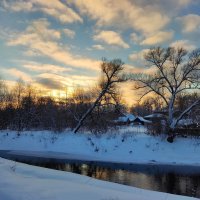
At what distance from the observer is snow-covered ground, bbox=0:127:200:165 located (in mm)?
29703

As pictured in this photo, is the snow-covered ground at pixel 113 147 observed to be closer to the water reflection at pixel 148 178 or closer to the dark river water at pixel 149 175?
the dark river water at pixel 149 175

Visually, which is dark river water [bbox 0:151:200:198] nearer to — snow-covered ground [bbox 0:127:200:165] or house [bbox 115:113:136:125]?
A: snow-covered ground [bbox 0:127:200:165]

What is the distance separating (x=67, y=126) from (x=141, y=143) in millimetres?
15040

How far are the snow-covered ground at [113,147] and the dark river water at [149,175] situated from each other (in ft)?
10.9

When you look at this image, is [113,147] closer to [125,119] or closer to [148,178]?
[148,178]

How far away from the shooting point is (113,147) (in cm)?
3216

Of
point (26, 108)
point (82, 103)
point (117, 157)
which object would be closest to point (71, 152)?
point (117, 157)

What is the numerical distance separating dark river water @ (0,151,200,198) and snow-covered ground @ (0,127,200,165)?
3319 millimetres

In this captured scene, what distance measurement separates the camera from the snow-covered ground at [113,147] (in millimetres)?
29703

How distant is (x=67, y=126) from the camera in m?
44.6

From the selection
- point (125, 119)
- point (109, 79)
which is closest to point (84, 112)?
point (109, 79)

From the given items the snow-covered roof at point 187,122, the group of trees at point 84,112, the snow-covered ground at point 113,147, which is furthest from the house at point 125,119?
the snow-covered ground at point 113,147

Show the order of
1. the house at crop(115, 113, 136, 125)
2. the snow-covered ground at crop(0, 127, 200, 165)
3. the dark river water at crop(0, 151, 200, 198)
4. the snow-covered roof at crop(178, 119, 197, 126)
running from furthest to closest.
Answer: the house at crop(115, 113, 136, 125) < the snow-covered roof at crop(178, 119, 197, 126) < the snow-covered ground at crop(0, 127, 200, 165) < the dark river water at crop(0, 151, 200, 198)

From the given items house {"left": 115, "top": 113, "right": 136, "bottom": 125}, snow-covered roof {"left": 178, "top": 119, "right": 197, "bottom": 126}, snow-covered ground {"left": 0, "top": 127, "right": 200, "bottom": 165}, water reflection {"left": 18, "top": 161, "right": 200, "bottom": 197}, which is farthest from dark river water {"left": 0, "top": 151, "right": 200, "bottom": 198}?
house {"left": 115, "top": 113, "right": 136, "bottom": 125}
